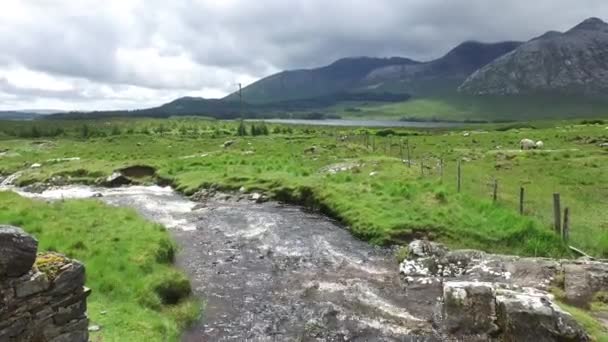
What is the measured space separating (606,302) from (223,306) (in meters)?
15.9

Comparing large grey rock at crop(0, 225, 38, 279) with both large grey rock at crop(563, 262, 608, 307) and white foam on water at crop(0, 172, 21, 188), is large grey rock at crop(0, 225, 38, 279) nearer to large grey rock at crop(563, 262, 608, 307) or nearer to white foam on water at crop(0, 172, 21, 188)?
large grey rock at crop(563, 262, 608, 307)

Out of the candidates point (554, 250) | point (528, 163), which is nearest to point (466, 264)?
point (554, 250)

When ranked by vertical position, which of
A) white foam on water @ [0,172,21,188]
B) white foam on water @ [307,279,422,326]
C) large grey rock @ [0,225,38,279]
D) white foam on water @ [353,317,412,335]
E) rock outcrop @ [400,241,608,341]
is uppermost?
large grey rock @ [0,225,38,279]

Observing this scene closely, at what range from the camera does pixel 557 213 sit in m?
26.2

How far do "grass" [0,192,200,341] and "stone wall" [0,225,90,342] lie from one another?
0.49 m

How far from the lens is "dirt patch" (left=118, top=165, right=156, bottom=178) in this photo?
55.8 metres

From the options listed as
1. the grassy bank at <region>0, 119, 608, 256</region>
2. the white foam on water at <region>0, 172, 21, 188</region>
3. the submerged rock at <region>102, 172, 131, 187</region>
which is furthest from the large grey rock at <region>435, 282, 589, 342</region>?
the white foam on water at <region>0, 172, 21, 188</region>

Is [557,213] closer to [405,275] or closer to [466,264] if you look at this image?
[466,264]

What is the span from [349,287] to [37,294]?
44.8 ft

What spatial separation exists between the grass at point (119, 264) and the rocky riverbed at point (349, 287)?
1.24 metres

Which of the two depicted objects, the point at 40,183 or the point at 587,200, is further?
the point at 40,183

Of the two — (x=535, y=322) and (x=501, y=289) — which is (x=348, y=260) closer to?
(x=501, y=289)

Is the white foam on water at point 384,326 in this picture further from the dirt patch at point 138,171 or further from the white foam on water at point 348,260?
the dirt patch at point 138,171

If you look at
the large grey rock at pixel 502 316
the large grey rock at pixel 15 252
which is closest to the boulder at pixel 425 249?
the large grey rock at pixel 502 316
